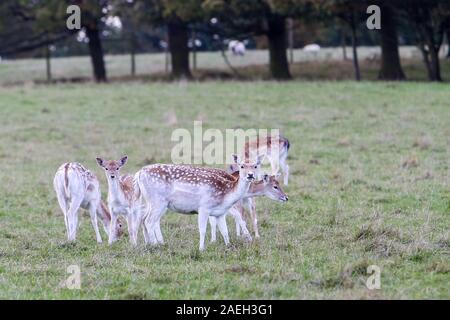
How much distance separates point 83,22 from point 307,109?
527 inches

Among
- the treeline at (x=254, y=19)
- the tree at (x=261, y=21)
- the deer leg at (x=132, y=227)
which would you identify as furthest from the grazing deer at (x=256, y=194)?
the tree at (x=261, y=21)

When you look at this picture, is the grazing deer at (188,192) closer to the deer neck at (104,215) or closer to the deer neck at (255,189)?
the deer neck at (255,189)

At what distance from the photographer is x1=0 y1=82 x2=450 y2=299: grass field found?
8.47m

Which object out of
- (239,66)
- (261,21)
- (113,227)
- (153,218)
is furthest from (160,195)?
(239,66)

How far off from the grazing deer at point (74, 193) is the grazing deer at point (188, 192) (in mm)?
834

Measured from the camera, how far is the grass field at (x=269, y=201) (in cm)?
847

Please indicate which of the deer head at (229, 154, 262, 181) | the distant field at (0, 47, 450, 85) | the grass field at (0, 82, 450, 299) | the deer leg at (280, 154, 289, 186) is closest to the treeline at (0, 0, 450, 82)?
the distant field at (0, 47, 450, 85)

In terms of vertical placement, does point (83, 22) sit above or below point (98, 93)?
above

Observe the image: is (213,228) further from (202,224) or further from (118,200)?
(118,200)

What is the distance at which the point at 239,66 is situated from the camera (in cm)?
4203

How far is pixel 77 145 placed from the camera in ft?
66.6

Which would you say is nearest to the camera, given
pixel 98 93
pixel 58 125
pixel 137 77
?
pixel 58 125
